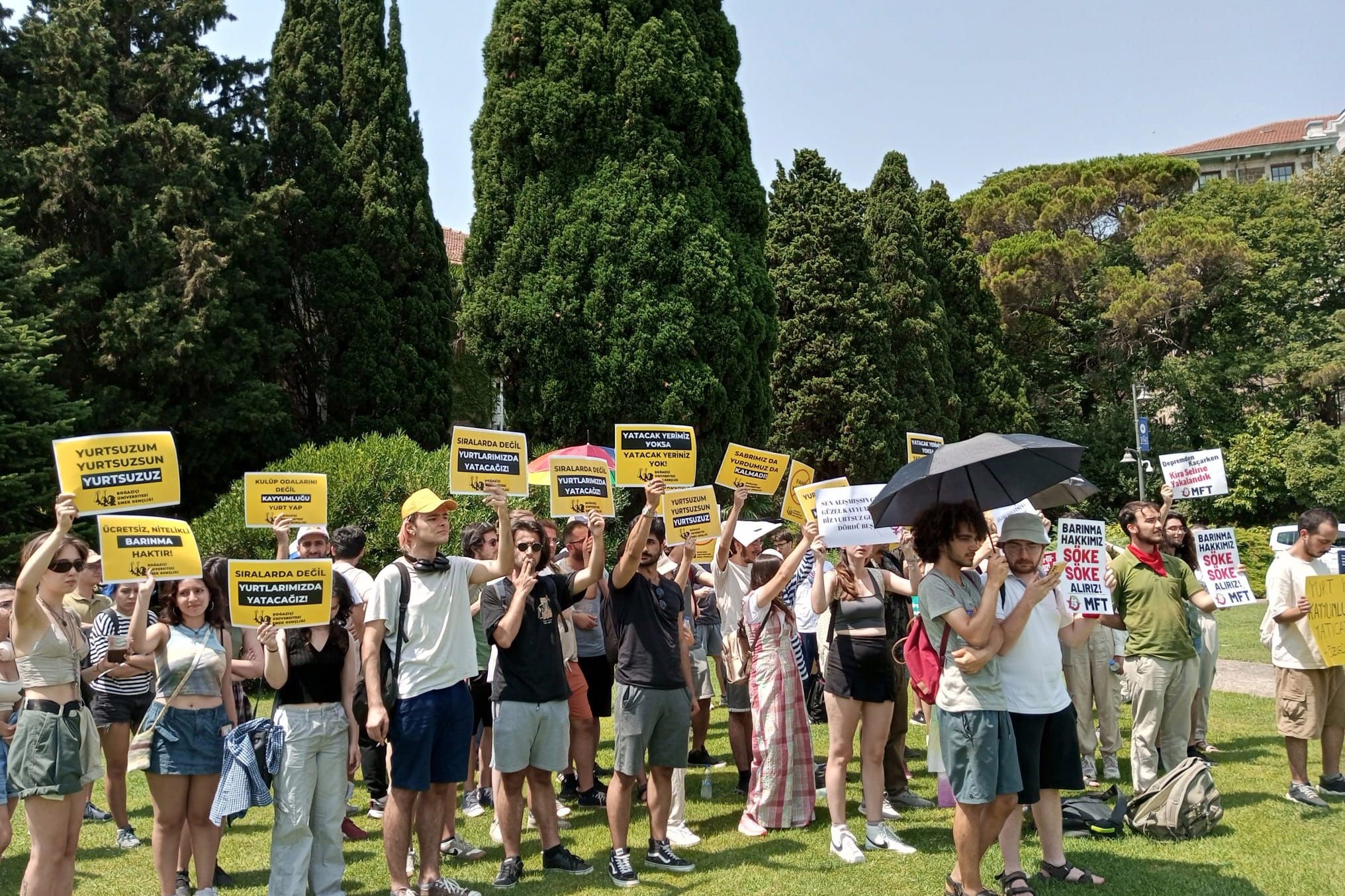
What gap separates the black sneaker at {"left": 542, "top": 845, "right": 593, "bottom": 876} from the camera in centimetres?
634

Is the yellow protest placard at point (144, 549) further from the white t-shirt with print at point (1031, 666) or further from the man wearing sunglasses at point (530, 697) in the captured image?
the white t-shirt with print at point (1031, 666)

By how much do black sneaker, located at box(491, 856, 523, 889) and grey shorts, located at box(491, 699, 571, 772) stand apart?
0.55m

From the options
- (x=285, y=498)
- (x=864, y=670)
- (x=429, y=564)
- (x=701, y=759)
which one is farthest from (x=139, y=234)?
(x=864, y=670)

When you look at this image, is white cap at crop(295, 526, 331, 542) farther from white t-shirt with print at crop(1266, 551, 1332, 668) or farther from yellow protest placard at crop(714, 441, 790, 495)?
white t-shirt with print at crop(1266, 551, 1332, 668)

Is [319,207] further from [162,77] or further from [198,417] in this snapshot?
[198,417]

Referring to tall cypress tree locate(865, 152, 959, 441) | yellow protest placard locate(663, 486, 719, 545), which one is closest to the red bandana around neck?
yellow protest placard locate(663, 486, 719, 545)

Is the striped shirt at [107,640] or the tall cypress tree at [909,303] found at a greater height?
the tall cypress tree at [909,303]

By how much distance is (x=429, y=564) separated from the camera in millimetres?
5832

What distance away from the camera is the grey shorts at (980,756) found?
5.28 meters

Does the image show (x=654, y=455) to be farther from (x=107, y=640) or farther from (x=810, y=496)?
(x=107, y=640)

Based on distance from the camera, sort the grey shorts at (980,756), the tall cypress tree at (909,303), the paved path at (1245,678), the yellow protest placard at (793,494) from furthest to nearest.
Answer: the tall cypress tree at (909,303), the paved path at (1245,678), the yellow protest placard at (793,494), the grey shorts at (980,756)

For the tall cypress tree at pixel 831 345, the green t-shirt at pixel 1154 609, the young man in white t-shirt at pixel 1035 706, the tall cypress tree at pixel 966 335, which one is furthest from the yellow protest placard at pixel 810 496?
the tall cypress tree at pixel 966 335

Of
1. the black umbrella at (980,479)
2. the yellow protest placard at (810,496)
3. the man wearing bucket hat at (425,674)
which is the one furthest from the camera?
the yellow protest placard at (810,496)

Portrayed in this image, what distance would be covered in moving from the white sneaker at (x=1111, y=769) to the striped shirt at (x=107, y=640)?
6.79 m
